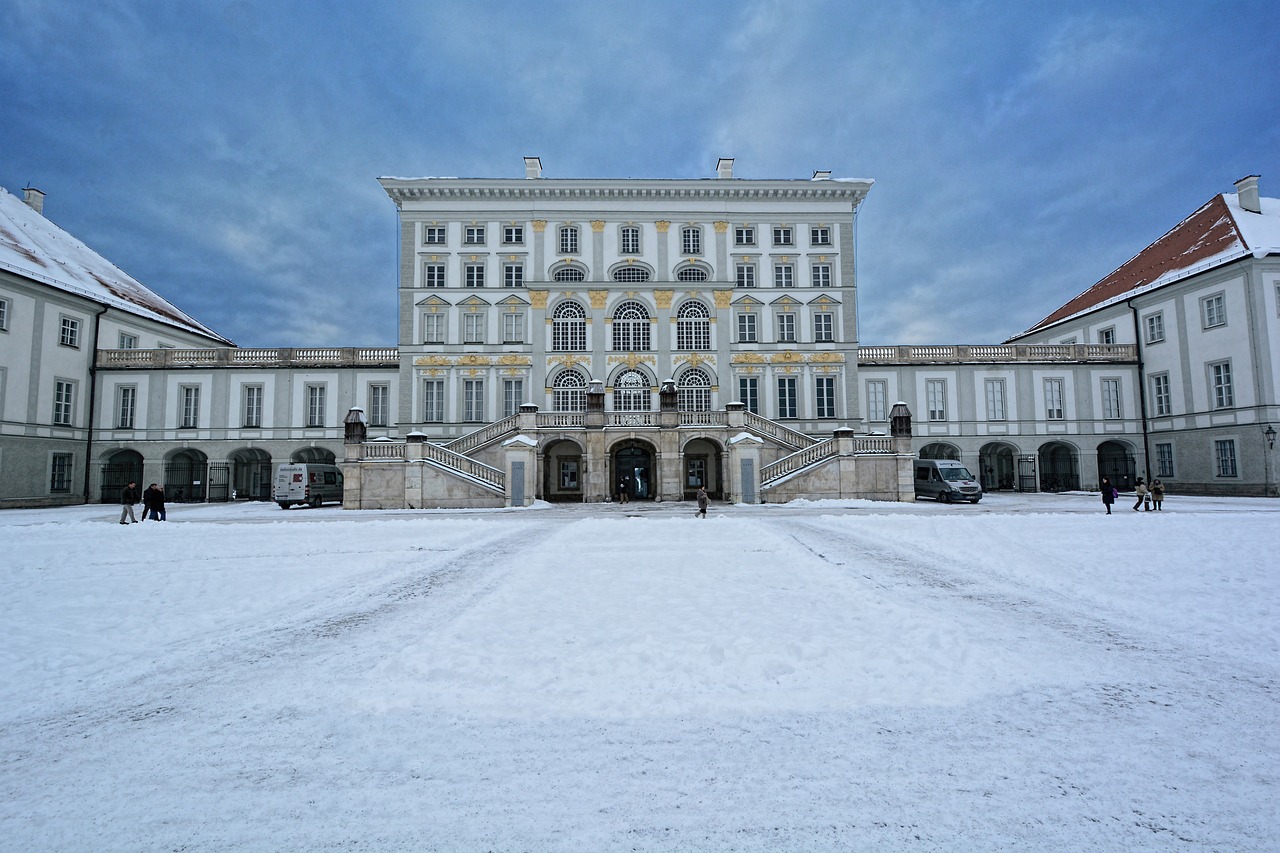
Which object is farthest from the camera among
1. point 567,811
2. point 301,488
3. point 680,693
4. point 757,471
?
point 301,488

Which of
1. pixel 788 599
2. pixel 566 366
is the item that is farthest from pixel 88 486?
pixel 788 599

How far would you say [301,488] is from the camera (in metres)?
30.6

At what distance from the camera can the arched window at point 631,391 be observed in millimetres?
38250

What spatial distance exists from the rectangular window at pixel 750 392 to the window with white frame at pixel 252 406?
28.9 metres

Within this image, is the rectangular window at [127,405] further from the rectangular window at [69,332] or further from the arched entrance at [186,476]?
the rectangular window at [69,332]

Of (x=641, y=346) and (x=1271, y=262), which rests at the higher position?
(x=1271, y=262)

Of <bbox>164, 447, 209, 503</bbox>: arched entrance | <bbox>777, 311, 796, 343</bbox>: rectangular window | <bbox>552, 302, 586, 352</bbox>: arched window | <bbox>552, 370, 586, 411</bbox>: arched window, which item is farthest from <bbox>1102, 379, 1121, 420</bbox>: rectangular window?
<bbox>164, 447, 209, 503</bbox>: arched entrance

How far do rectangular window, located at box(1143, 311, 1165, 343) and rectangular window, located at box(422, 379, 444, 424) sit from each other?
41.9 meters

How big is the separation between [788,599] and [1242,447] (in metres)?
37.2

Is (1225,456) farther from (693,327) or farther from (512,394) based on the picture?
(512,394)

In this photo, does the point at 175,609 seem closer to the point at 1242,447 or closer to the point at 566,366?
the point at 566,366

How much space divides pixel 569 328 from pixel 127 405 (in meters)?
26.5

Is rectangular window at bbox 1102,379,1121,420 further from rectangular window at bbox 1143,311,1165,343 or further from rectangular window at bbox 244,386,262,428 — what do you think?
rectangular window at bbox 244,386,262,428

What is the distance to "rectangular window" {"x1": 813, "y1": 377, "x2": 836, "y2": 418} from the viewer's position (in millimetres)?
38781
